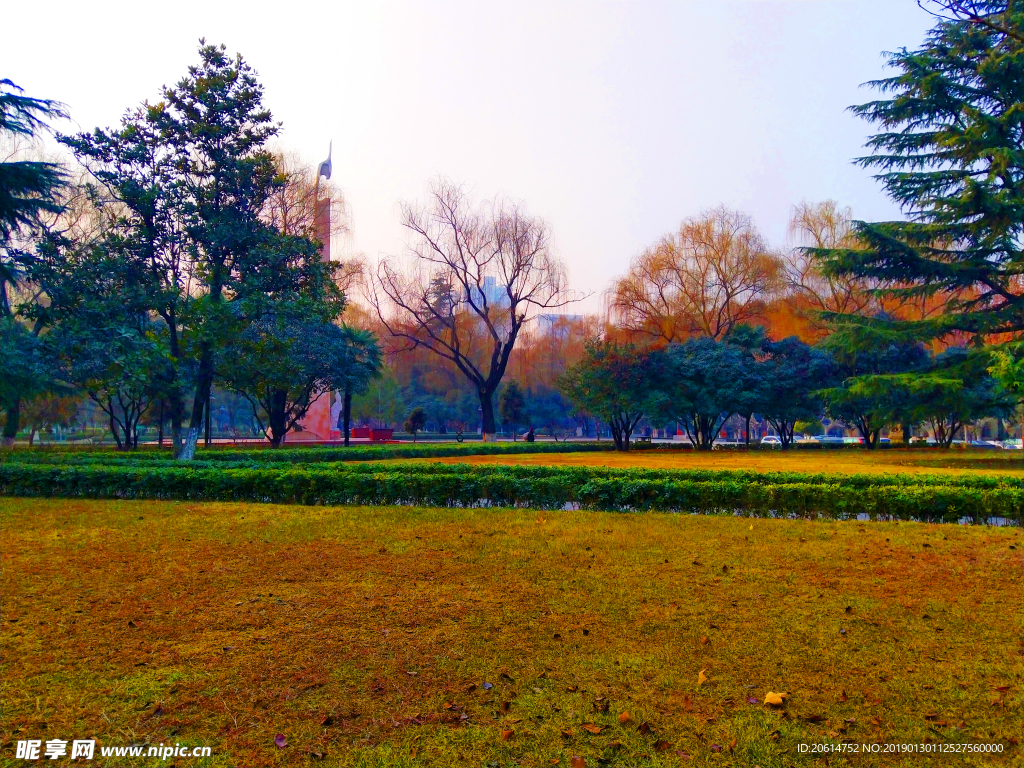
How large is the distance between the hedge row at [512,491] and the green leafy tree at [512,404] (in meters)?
32.6

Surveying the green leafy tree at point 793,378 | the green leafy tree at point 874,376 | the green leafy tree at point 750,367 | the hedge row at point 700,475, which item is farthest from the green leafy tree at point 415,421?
the hedge row at point 700,475

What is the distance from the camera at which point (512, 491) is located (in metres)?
10.2

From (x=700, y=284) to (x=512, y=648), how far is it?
31913mm

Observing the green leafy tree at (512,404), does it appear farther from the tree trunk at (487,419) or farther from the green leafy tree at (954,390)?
the green leafy tree at (954,390)

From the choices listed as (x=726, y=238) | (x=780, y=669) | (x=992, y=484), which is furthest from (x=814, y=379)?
(x=780, y=669)

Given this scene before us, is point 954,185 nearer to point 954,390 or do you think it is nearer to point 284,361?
point 954,390

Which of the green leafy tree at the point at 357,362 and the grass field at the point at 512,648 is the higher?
the green leafy tree at the point at 357,362

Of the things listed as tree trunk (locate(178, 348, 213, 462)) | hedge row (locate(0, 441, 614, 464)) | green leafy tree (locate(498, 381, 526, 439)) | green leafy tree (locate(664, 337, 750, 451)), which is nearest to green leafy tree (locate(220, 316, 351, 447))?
tree trunk (locate(178, 348, 213, 462))

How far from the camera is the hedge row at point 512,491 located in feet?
29.4

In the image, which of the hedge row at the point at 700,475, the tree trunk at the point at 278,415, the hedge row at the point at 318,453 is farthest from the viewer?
the tree trunk at the point at 278,415

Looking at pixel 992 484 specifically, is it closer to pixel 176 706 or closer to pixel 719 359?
pixel 176 706

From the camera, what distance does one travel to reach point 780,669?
12.2ft

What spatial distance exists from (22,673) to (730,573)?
4.96 meters

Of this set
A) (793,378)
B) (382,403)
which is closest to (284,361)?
(793,378)
